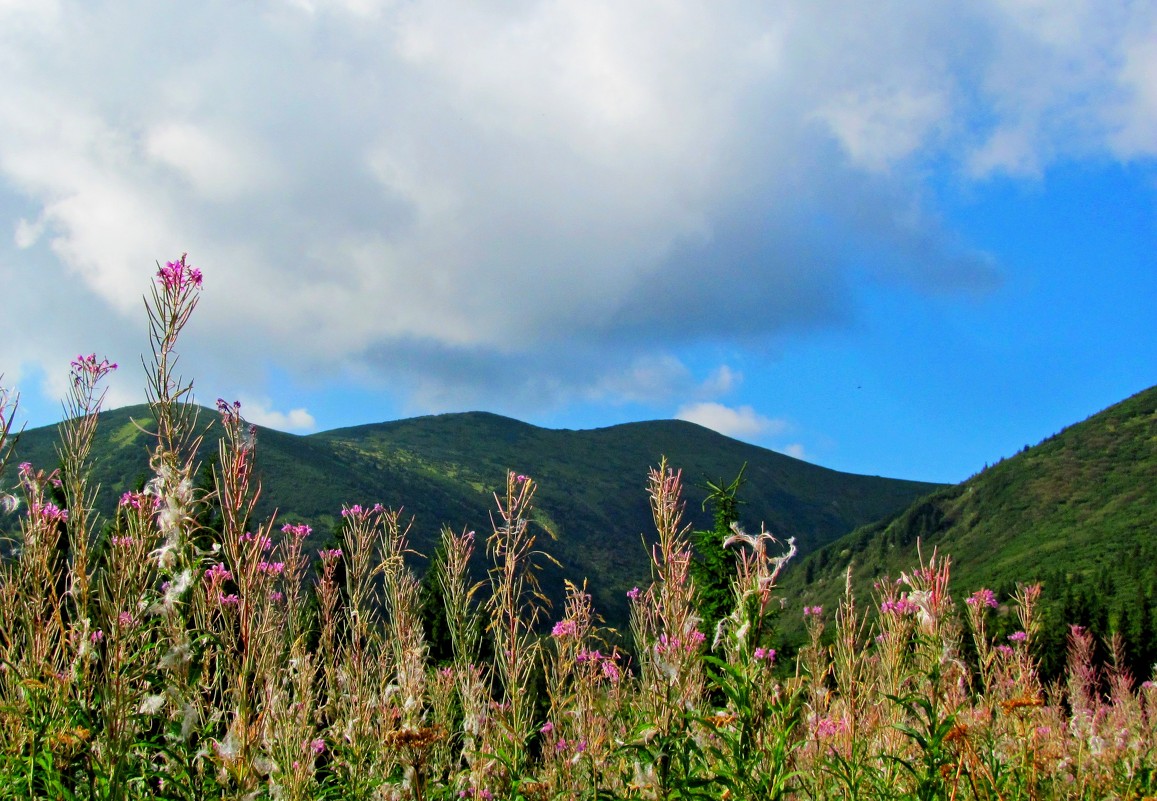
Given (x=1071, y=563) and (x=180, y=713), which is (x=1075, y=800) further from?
(x=1071, y=563)

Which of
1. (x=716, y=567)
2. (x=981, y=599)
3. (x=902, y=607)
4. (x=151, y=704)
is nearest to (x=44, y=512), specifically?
(x=151, y=704)

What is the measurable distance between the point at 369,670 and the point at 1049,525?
166 metres

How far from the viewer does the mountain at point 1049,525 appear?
366ft

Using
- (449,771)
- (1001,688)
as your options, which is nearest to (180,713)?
(449,771)

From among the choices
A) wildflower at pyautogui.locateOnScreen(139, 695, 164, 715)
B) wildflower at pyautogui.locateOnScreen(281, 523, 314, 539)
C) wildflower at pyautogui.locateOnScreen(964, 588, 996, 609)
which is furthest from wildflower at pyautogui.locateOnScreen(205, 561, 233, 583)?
wildflower at pyautogui.locateOnScreen(964, 588, 996, 609)

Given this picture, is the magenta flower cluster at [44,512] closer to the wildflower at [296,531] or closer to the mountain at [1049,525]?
the wildflower at [296,531]

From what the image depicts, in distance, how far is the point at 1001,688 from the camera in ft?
20.2

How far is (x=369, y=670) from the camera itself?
186 inches

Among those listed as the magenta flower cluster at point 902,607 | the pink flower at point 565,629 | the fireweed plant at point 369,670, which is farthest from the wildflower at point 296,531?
the magenta flower cluster at point 902,607

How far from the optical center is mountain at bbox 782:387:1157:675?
4387 inches

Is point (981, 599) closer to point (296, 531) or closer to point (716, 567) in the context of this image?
point (296, 531)

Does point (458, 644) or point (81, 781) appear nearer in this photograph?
point (81, 781)

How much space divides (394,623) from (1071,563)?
138075mm

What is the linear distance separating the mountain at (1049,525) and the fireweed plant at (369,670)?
102 meters
